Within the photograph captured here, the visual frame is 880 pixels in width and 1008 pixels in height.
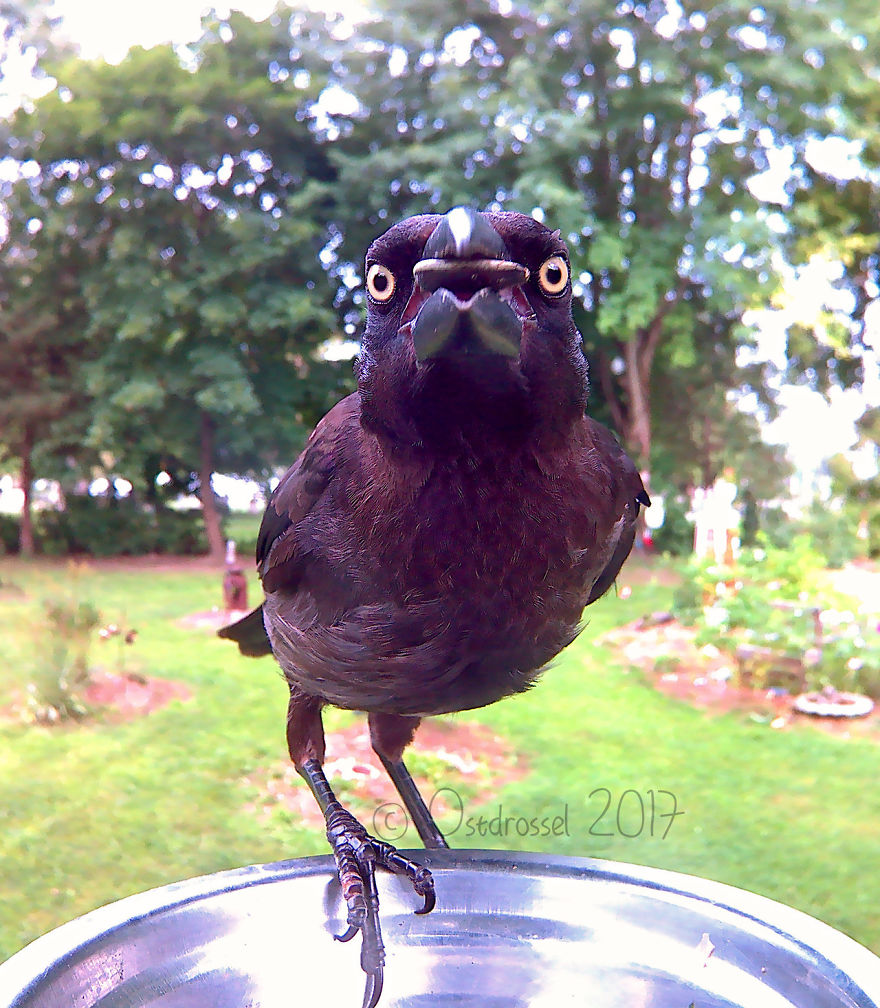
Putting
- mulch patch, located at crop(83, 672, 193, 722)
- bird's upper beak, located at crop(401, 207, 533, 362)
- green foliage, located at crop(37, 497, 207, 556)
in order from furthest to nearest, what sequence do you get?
green foliage, located at crop(37, 497, 207, 556), mulch patch, located at crop(83, 672, 193, 722), bird's upper beak, located at crop(401, 207, 533, 362)

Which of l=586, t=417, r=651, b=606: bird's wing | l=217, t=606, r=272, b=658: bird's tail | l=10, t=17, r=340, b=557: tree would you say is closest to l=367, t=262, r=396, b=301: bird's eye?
l=586, t=417, r=651, b=606: bird's wing

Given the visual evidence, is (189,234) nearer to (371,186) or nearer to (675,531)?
(371,186)

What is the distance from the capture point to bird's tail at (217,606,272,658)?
1.71 metres

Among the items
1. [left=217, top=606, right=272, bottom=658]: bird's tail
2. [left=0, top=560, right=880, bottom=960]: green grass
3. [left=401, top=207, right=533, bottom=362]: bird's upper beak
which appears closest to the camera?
[left=401, top=207, right=533, bottom=362]: bird's upper beak

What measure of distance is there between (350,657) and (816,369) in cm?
1016

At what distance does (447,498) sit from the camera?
3.20ft

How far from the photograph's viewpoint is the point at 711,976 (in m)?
1.08

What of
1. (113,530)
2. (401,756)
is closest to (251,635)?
(401,756)

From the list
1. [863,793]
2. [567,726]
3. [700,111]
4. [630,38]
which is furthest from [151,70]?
[863,793]

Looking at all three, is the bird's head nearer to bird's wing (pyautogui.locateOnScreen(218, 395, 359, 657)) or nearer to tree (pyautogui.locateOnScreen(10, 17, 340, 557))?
bird's wing (pyautogui.locateOnScreen(218, 395, 359, 657))

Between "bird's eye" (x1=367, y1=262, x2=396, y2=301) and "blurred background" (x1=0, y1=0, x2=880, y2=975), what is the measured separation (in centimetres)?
285

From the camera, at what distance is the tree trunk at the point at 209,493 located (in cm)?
783

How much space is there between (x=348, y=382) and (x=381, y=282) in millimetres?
2956

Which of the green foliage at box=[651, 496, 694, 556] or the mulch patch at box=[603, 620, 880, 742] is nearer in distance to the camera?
the mulch patch at box=[603, 620, 880, 742]
